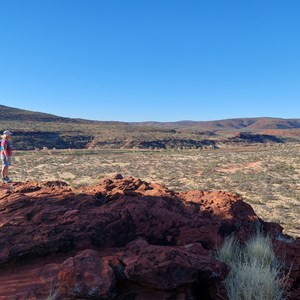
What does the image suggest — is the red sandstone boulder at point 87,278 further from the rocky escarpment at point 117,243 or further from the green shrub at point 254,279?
the green shrub at point 254,279

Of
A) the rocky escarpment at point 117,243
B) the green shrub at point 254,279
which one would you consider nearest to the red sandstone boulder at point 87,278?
the rocky escarpment at point 117,243

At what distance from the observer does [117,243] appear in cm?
527

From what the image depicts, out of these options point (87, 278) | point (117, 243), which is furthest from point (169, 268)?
point (117, 243)

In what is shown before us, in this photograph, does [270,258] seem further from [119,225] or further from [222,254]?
[119,225]

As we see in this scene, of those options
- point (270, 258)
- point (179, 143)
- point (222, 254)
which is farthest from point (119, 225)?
point (179, 143)

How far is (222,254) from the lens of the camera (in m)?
5.30

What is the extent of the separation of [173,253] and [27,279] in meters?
1.72

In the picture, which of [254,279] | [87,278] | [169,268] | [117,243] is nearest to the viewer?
[87,278]

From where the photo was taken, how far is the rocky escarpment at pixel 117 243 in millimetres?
4086

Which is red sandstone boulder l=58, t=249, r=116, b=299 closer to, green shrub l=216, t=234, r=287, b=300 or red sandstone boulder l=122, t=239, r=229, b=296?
red sandstone boulder l=122, t=239, r=229, b=296

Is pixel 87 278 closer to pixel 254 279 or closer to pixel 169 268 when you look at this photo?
pixel 169 268

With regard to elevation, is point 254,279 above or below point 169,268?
below

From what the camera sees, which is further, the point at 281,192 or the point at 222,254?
the point at 281,192

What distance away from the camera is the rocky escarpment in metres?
4.09
